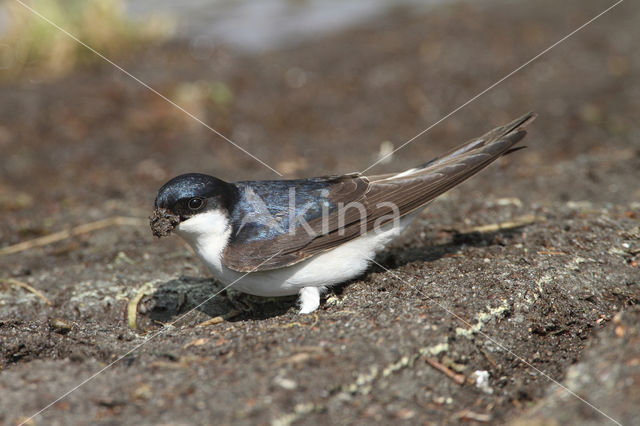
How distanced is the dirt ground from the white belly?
5.4 inches

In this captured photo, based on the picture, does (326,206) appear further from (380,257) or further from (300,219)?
(380,257)

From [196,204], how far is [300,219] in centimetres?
57

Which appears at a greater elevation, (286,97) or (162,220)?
(286,97)

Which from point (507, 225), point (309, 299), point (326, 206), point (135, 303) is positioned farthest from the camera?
point (507, 225)

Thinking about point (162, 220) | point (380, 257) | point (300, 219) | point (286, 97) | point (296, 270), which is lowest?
point (380, 257)

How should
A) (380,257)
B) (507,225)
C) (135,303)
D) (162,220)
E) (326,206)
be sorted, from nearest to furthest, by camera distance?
(162,220)
(326,206)
(135,303)
(380,257)
(507,225)

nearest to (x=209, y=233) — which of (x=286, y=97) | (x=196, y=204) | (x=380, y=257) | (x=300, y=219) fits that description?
(x=196, y=204)

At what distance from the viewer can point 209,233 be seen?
138 inches

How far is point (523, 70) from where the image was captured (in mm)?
8258

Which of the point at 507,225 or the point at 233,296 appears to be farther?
the point at 507,225

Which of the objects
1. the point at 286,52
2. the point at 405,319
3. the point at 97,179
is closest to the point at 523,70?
the point at 286,52

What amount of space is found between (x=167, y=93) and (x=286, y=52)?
2.28m

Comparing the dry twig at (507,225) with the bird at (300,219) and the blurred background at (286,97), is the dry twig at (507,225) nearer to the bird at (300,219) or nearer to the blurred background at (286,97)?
the bird at (300,219)

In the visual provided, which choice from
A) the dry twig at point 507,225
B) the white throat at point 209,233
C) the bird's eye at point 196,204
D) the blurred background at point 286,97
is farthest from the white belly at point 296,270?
the blurred background at point 286,97
